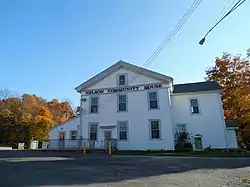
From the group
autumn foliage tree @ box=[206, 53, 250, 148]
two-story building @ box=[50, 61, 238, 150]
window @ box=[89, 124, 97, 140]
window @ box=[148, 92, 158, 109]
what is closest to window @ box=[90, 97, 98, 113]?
two-story building @ box=[50, 61, 238, 150]

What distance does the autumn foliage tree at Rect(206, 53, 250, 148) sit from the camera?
29500 millimetres

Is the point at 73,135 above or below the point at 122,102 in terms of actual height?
below

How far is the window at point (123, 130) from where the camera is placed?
961 inches

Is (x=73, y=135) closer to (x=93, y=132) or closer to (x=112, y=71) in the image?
(x=93, y=132)

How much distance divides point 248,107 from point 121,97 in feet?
53.3

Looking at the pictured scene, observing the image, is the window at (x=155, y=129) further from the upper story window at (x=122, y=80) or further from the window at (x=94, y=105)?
the window at (x=94, y=105)

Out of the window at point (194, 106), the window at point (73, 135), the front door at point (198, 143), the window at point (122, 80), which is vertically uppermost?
the window at point (122, 80)

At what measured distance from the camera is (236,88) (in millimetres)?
30672

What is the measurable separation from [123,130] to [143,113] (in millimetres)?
2803

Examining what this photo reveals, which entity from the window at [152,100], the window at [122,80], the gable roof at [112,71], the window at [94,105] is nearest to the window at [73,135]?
the window at [94,105]

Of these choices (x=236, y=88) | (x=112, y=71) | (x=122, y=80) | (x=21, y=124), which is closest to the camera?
(x=122, y=80)

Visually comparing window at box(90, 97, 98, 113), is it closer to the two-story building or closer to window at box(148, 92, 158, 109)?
the two-story building

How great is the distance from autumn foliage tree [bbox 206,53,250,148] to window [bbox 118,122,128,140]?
14.9 metres

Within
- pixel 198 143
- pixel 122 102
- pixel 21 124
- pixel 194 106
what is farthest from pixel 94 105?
pixel 21 124
